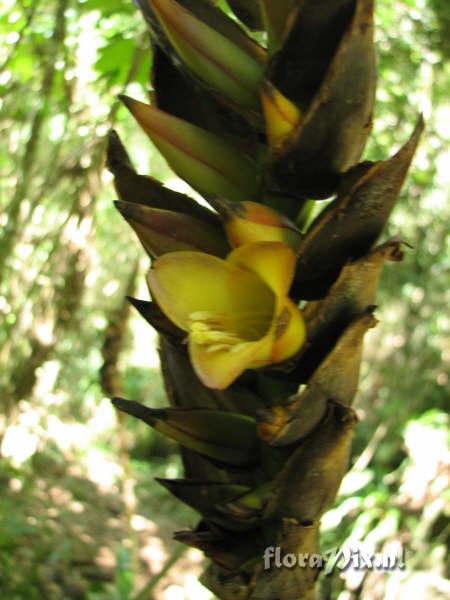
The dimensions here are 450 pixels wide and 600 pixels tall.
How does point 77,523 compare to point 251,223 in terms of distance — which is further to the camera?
point 77,523

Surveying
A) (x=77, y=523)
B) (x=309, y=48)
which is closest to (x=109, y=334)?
(x=309, y=48)

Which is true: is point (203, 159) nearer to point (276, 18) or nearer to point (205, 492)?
point (276, 18)

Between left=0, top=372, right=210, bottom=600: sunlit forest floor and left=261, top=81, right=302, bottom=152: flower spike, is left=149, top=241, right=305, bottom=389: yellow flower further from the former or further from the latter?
left=0, top=372, right=210, bottom=600: sunlit forest floor

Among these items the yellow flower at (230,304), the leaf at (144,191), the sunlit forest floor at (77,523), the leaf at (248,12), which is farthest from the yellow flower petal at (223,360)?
the sunlit forest floor at (77,523)

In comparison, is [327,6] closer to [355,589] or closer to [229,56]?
[229,56]

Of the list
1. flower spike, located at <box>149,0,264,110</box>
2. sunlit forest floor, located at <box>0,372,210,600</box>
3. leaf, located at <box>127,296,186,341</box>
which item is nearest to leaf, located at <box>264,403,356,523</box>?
leaf, located at <box>127,296,186,341</box>

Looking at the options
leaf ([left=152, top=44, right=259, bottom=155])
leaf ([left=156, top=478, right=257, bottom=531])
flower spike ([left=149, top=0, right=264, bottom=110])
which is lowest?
leaf ([left=156, top=478, right=257, bottom=531])

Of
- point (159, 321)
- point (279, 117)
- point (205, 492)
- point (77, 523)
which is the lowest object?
point (77, 523)
